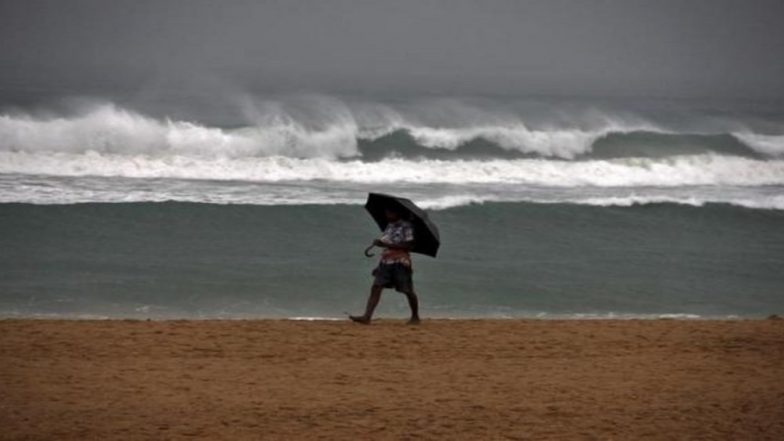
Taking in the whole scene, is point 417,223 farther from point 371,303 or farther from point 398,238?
point 371,303

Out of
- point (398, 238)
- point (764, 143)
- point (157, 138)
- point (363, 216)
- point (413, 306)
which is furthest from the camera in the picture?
point (764, 143)

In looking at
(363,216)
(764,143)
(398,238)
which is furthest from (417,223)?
(764,143)

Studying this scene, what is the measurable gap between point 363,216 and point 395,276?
28.7 ft

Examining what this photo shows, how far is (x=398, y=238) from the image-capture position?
11.5 metres

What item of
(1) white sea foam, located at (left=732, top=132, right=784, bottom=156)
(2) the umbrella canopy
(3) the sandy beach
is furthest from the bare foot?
(1) white sea foam, located at (left=732, top=132, right=784, bottom=156)

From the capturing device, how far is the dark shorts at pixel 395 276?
11547 millimetres

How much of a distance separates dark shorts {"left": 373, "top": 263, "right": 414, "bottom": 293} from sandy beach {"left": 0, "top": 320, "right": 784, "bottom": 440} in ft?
1.28

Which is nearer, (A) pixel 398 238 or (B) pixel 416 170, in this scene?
(A) pixel 398 238

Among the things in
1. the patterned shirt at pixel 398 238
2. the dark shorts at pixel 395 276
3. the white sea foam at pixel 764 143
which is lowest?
the dark shorts at pixel 395 276

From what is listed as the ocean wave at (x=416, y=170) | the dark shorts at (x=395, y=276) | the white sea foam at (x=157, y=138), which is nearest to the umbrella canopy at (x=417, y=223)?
the dark shorts at (x=395, y=276)

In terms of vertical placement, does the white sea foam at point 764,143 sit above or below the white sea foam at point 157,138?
above

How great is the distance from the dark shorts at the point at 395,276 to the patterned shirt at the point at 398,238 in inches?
1.8

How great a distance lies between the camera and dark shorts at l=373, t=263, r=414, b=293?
1155 cm

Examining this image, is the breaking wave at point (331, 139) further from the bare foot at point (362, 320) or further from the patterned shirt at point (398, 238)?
the patterned shirt at point (398, 238)
